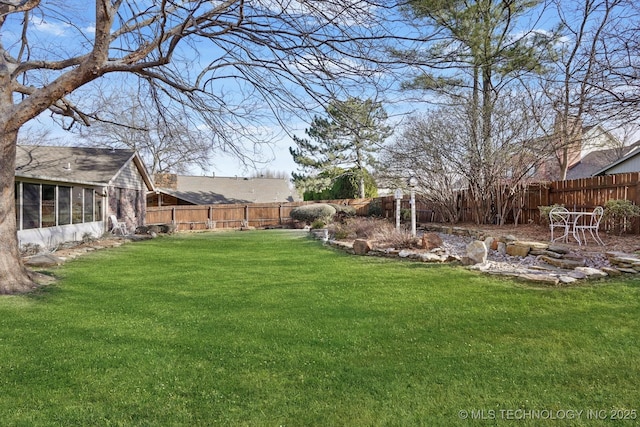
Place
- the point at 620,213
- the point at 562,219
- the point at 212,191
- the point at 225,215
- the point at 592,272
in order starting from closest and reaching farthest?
the point at 592,272 < the point at 620,213 < the point at 562,219 < the point at 225,215 < the point at 212,191

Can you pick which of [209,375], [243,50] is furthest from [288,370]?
[243,50]

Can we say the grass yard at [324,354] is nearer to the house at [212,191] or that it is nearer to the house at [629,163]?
the house at [629,163]

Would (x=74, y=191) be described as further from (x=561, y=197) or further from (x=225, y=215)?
(x=561, y=197)

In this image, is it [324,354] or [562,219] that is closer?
[324,354]

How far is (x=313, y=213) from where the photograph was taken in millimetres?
21953

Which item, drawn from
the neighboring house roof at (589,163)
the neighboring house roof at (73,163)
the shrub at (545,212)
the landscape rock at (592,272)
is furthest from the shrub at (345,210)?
the landscape rock at (592,272)

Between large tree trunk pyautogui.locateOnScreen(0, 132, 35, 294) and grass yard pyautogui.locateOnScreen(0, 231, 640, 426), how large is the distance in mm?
473

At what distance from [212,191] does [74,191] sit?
52.6 ft

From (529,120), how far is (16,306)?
1244cm

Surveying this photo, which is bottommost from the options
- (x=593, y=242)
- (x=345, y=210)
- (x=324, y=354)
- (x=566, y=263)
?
(x=324, y=354)

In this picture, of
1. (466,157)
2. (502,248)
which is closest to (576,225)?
(502,248)

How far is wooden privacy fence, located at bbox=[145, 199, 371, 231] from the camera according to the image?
23.4 meters

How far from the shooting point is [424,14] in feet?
16.4

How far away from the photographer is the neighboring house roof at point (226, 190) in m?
28.1
